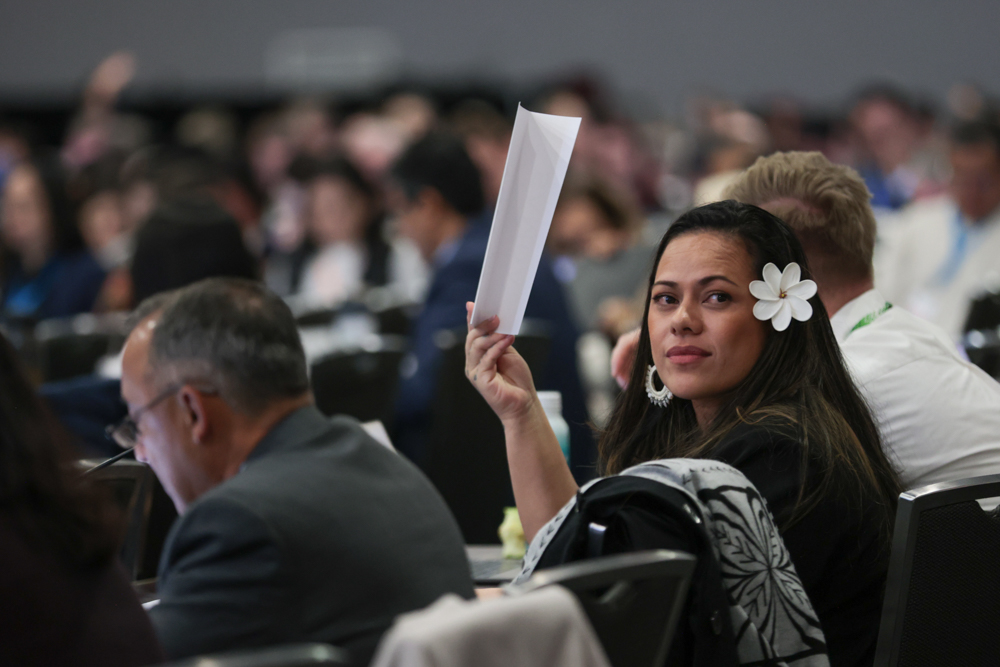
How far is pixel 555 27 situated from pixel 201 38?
3711mm

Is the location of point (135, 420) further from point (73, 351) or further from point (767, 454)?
point (73, 351)

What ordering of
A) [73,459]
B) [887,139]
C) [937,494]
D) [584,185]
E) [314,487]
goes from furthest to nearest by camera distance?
[887,139] → [584,185] → [937,494] → [314,487] → [73,459]

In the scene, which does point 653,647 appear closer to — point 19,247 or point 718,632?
point 718,632

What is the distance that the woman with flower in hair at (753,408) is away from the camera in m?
1.73

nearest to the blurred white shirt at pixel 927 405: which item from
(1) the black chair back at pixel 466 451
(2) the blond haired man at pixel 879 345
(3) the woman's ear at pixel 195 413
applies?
(2) the blond haired man at pixel 879 345

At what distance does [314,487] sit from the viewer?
1431 millimetres

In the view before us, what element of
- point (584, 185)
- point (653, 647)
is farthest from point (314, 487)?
point (584, 185)

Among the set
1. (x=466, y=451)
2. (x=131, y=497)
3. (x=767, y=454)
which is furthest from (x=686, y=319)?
(x=466, y=451)

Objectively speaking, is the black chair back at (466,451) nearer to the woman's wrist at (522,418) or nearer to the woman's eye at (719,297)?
the woman's wrist at (522,418)

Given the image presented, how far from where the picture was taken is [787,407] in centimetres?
184

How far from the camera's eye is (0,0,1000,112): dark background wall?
11914 mm

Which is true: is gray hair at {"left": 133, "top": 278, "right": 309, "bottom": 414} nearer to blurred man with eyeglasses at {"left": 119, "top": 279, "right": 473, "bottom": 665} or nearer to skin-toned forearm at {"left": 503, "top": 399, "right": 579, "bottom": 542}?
blurred man with eyeglasses at {"left": 119, "top": 279, "right": 473, "bottom": 665}

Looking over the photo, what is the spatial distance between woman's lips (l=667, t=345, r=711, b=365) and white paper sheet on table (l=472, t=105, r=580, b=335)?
0.98ft

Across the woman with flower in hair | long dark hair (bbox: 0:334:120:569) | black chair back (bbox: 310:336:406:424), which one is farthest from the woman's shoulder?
black chair back (bbox: 310:336:406:424)
